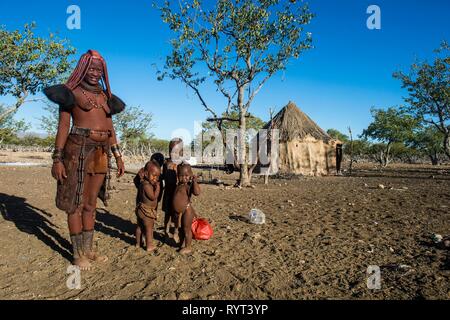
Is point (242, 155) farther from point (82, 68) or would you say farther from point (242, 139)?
point (82, 68)

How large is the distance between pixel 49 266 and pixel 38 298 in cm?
87

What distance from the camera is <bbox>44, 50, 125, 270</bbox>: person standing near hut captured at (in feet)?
11.8

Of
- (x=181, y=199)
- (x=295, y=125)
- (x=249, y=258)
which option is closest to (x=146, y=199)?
(x=181, y=199)

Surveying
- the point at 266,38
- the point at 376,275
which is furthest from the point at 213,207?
the point at 266,38

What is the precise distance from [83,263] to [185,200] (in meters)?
1.40

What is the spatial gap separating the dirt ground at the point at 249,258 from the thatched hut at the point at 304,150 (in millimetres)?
12997

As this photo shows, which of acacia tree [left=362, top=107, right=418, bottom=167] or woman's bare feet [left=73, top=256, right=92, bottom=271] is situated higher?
acacia tree [left=362, top=107, right=418, bottom=167]

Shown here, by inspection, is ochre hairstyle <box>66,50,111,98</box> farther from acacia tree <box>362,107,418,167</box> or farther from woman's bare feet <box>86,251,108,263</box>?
acacia tree <box>362,107,418,167</box>

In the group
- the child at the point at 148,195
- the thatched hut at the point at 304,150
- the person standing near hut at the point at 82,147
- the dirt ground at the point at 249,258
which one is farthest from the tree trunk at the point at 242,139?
the person standing near hut at the point at 82,147

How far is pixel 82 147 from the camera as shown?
12.1 ft

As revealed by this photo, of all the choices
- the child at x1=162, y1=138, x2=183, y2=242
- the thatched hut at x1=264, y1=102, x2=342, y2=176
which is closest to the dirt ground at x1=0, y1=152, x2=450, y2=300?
the child at x1=162, y1=138, x2=183, y2=242

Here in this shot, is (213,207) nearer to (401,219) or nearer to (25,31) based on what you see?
(401,219)

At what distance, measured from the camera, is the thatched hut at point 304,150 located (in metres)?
20.0

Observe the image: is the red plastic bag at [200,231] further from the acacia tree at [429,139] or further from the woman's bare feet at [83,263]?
the acacia tree at [429,139]
